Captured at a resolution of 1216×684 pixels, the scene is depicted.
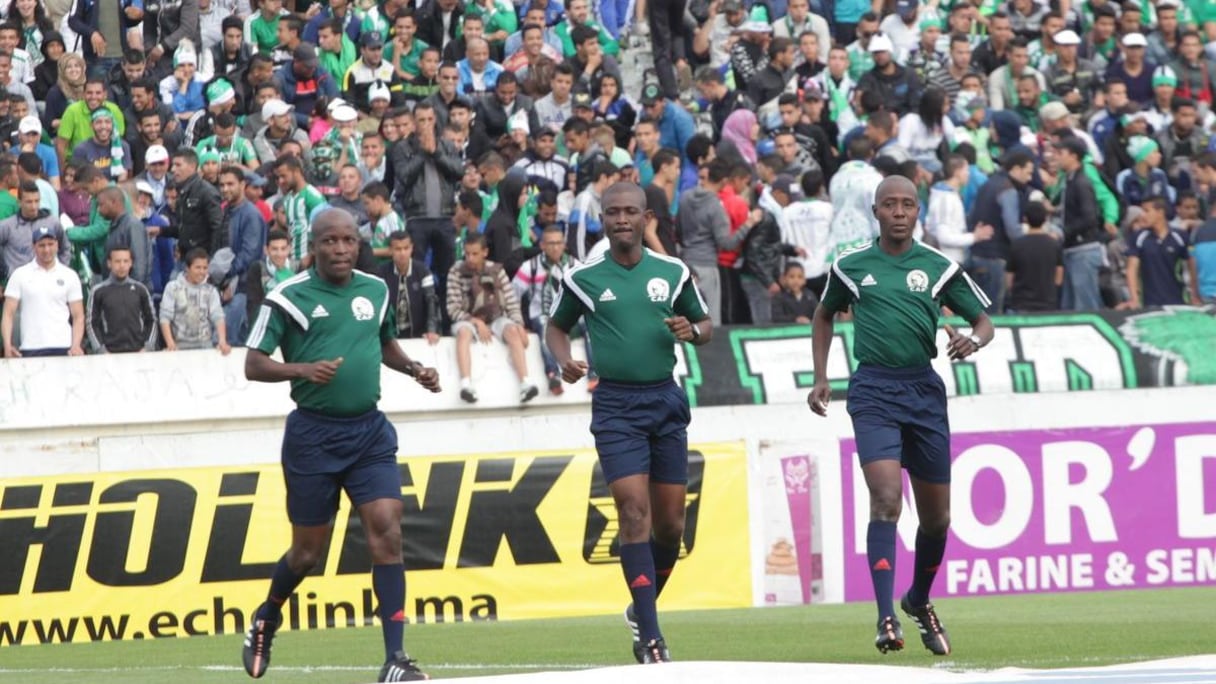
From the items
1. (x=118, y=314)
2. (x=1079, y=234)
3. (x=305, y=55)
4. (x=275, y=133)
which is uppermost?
(x=305, y=55)

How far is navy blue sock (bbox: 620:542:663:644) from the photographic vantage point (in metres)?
10.8

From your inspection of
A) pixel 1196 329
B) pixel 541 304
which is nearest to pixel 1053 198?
pixel 1196 329

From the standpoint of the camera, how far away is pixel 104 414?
19781mm

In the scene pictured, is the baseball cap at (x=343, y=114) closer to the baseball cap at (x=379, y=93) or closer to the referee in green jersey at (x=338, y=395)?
the baseball cap at (x=379, y=93)

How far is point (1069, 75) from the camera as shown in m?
25.7

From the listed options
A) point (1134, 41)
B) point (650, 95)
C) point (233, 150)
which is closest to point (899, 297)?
point (233, 150)

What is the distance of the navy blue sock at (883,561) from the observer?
11.0m

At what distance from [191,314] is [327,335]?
10156mm

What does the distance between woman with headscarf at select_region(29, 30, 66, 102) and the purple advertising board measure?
1007 centimetres

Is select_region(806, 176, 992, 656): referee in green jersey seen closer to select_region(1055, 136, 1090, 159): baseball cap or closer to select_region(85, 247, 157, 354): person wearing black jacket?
select_region(85, 247, 157, 354): person wearing black jacket

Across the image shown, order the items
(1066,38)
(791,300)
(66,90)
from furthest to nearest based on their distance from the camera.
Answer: (1066,38) → (66,90) → (791,300)

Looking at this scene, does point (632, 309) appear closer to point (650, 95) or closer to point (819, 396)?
point (819, 396)

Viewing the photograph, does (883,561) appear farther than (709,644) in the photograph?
No

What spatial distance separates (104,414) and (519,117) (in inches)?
217
